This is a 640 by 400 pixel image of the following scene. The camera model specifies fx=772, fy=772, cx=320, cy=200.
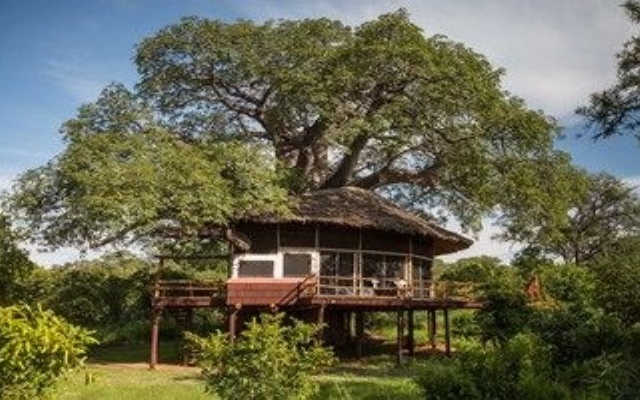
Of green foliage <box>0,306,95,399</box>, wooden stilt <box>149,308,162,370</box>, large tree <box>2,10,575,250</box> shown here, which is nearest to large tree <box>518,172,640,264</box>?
large tree <box>2,10,575,250</box>

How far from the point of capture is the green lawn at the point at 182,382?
22156 millimetres

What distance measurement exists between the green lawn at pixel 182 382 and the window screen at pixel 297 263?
13.9ft

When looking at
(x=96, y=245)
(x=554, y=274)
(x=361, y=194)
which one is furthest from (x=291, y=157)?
(x=554, y=274)

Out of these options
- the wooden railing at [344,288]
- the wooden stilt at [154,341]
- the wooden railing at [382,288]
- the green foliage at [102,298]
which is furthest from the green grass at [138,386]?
the green foliage at [102,298]

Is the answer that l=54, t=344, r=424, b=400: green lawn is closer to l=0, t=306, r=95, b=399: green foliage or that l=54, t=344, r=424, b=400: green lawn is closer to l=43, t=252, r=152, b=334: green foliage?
l=0, t=306, r=95, b=399: green foliage

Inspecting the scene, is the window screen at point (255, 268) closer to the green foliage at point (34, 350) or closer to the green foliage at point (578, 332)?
the green foliage at point (578, 332)

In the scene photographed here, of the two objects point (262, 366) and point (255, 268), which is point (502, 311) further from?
point (262, 366)

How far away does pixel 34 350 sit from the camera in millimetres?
9898

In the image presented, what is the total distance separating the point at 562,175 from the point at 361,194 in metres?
9.23

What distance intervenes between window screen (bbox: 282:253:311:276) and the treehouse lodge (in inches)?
1.7

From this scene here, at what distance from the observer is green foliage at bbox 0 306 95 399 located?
977 cm

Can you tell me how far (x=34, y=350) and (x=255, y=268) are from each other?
22392 millimetres

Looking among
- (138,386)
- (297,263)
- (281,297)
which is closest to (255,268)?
(297,263)

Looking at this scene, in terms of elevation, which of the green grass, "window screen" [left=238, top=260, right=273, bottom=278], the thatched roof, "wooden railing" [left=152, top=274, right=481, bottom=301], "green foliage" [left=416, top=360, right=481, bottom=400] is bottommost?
the green grass
